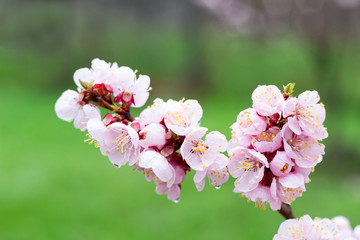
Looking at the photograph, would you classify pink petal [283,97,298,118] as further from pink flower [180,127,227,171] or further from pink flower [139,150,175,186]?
pink flower [139,150,175,186]

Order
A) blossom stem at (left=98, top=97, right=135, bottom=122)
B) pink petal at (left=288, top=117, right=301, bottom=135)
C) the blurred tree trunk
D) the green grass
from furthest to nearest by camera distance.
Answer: the blurred tree trunk < the green grass < blossom stem at (left=98, top=97, right=135, bottom=122) < pink petal at (left=288, top=117, right=301, bottom=135)

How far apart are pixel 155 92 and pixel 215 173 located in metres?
10.2

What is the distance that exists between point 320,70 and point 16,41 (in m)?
8.93

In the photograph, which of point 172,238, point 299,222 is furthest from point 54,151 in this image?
point 299,222

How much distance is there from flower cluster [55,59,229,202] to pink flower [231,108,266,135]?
5 centimetres

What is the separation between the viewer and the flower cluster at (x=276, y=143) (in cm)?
92

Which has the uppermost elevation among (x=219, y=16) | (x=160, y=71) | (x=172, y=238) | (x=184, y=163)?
(x=219, y=16)

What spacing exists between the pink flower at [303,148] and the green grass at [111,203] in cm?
297

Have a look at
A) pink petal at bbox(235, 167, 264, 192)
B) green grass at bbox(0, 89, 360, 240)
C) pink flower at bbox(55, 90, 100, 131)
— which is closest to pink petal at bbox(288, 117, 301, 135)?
pink petal at bbox(235, 167, 264, 192)

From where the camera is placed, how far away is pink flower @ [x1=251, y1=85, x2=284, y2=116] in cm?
92

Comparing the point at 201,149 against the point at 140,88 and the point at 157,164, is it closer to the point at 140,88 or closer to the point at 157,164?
the point at 157,164

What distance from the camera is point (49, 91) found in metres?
11.0

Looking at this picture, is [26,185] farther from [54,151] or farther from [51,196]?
[54,151]

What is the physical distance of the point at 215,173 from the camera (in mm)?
1003
